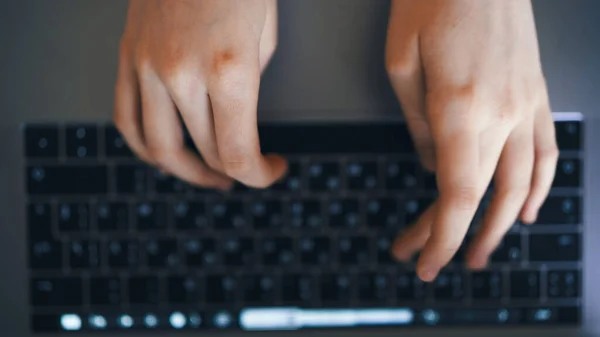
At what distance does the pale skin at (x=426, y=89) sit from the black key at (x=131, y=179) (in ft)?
0.17

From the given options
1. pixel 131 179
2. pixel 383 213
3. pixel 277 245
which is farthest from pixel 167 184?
pixel 383 213

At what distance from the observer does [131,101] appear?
1.86 feet

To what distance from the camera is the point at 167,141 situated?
0.56 m

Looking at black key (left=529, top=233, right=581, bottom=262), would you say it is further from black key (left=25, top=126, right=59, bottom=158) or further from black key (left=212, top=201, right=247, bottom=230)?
black key (left=25, top=126, right=59, bottom=158)

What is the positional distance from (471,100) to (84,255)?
47 cm

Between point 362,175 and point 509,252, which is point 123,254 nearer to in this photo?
point 362,175

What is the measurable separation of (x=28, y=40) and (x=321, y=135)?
358mm

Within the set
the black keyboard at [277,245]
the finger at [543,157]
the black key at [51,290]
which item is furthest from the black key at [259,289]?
the finger at [543,157]

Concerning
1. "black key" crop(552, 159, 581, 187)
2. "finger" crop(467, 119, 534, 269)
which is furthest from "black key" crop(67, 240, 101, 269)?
"black key" crop(552, 159, 581, 187)

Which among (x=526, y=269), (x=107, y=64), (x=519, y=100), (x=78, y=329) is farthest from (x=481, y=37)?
(x=78, y=329)

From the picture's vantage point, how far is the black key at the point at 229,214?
611mm

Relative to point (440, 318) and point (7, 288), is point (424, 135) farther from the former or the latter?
point (7, 288)

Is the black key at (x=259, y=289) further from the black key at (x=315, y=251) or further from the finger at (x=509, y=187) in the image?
the finger at (x=509, y=187)

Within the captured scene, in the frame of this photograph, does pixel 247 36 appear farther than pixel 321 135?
No
